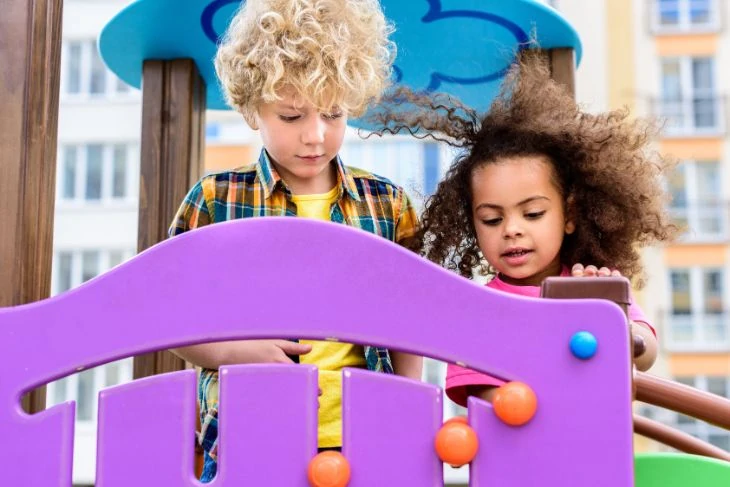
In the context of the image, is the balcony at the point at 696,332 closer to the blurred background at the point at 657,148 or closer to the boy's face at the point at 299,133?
the blurred background at the point at 657,148

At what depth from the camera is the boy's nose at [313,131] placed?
4.22ft

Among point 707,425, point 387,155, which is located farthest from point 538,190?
point 387,155

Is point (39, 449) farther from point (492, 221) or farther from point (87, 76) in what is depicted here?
point (87, 76)

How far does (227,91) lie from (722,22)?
1247 cm

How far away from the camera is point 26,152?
985 millimetres

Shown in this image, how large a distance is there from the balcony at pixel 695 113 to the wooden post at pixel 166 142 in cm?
1133

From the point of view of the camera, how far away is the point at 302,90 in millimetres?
1276

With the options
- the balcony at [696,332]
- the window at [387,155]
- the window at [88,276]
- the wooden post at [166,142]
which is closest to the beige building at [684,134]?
the balcony at [696,332]

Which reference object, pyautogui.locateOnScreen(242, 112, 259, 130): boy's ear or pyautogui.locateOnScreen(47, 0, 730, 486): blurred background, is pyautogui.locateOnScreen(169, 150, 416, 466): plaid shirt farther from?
pyautogui.locateOnScreen(47, 0, 730, 486): blurred background

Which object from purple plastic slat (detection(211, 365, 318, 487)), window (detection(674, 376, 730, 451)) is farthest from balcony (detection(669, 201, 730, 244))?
purple plastic slat (detection(211, 365, 318, 487))

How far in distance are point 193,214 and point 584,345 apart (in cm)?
72

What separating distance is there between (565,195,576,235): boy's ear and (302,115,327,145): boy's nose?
1.33 feet

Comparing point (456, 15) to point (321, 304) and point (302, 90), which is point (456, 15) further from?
point (321, 304)

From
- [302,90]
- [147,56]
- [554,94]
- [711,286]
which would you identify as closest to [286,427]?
[302,90]
